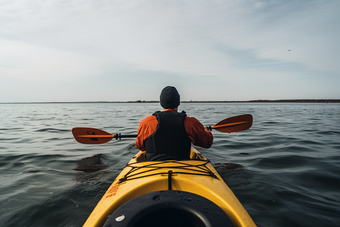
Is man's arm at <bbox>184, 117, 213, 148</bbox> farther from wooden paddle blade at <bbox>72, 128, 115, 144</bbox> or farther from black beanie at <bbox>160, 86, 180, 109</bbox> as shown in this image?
wooden paddle blade at <bbox>72, 128, 115, 144</bbox>

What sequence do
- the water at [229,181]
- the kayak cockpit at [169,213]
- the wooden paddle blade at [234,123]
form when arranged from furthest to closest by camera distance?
1. the wooden paddle blade at [234,123]
2. the water at [229,181]
3. the kayak cockpit at [169,213]

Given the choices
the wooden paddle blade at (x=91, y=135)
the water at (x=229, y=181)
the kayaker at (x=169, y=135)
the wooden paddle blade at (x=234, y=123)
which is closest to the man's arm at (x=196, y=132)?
the kayaker at (x=169, y=135)

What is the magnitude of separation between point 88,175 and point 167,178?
2942mm

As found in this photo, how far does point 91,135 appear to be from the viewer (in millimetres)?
4742

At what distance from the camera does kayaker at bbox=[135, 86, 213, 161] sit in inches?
96.0

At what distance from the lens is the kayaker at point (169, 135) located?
8.00ft

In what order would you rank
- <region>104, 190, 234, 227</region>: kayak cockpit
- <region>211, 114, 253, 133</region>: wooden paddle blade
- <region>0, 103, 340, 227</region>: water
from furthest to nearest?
<region>211, 114, 253, 133</region>: wooden paddle blade
<region>0, 103, 340, 227</region>: water
<region>104, 190, 234, 227</region>: kayak cockpit

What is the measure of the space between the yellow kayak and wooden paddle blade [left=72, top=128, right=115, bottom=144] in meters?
2.45

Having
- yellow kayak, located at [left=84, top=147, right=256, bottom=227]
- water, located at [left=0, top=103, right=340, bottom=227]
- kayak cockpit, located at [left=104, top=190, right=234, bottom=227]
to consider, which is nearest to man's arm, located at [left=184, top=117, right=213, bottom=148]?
yellow kayak, located at [left=84, top=147, right=256, bottom=227]

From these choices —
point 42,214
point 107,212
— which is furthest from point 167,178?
point 42,214

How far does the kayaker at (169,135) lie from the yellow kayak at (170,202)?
17cm

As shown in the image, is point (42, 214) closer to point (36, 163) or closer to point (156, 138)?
point (156, 138)

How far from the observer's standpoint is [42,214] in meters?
2.79

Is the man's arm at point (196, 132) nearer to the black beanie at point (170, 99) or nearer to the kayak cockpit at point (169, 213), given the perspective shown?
the black beanie at point (170, 99)
